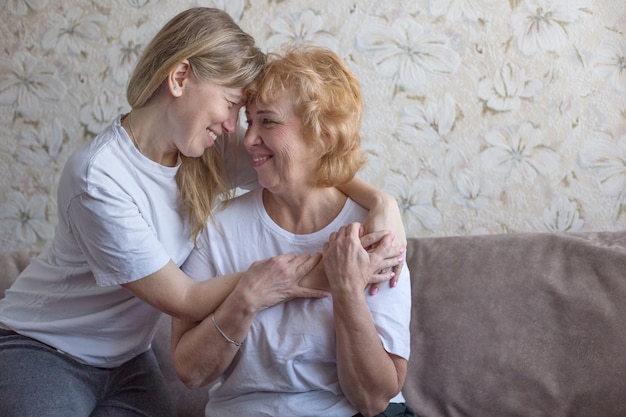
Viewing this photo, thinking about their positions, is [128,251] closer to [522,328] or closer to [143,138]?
[143,138]

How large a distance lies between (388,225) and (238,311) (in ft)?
1.19

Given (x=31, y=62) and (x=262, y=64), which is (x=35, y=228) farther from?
(x=262, y=64)

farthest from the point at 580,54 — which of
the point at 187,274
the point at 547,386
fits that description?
the point at 187,274

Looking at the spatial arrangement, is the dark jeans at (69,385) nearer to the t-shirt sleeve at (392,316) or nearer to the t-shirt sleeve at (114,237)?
the t-shirt sleeve at (114,237)

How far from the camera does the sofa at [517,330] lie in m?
1.78

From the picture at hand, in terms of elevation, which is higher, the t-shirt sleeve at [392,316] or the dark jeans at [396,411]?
the t-shirt sleeve at [392,316]

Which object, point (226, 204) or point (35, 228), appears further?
point (35, 228)

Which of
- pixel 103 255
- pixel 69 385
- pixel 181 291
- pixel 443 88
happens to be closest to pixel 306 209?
pixel 181 291

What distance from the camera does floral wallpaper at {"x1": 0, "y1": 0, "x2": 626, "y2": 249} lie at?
7.05 ft

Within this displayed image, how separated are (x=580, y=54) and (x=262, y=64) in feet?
3.44

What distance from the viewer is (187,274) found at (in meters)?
1.67

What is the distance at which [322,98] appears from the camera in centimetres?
155

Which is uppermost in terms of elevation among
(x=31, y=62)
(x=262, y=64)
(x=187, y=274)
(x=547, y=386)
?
(x=262, y=64)

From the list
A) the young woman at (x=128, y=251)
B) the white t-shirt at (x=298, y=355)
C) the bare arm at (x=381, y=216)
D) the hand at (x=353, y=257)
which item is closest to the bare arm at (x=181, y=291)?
the young woman at (x=128, y=251)
